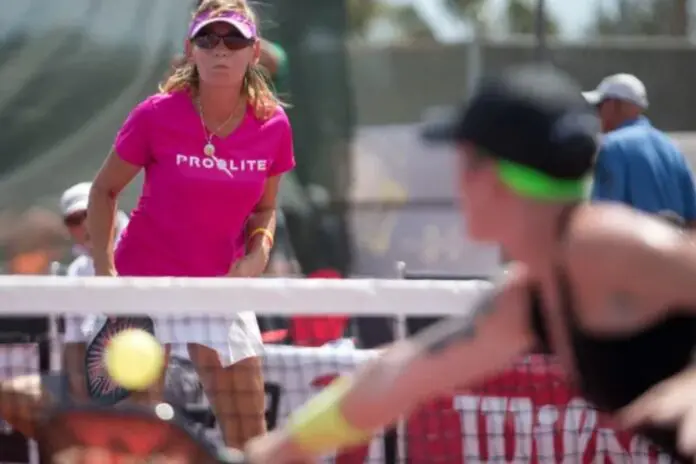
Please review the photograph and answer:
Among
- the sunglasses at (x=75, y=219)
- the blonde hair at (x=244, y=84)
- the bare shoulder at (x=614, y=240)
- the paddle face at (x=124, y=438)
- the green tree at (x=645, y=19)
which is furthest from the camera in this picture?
the green tree at (x=645, y=19)

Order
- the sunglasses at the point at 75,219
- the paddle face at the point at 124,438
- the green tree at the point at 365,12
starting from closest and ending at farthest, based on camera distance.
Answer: the paddle face at the point at 124,438 < the sunglasses at the point at 75,219 < the green tree at the point at 365,12

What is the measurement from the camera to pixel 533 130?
8.80ft

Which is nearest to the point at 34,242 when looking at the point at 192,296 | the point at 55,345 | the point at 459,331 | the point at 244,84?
the point at 55,345

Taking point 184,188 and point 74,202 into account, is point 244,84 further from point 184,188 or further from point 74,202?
point 74,202

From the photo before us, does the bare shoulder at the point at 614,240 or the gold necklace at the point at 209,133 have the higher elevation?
the gold necklace at the point at 209,133

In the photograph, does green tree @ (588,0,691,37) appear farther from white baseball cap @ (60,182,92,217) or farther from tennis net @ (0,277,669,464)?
tennis net @ (0,277,669,464)

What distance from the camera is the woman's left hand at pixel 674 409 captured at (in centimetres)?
239

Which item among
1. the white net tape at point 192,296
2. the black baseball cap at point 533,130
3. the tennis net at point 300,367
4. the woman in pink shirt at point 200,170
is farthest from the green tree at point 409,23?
the black baseball cap at point 533,130

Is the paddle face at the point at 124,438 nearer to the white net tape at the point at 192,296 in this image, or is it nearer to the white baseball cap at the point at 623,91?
the white net tape at the point at 192,296

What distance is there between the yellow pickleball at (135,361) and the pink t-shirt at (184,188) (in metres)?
0.45

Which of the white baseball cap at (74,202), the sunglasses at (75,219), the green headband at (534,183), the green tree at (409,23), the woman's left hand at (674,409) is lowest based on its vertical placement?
the woman's left hand at (674,409)

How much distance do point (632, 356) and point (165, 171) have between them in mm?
2202

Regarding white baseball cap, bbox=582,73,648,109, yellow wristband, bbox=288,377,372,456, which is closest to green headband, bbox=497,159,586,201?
yellow wristband, bbox=288,377,372,456

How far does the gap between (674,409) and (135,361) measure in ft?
5.63
